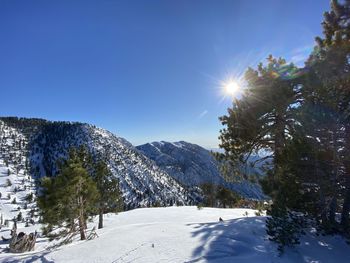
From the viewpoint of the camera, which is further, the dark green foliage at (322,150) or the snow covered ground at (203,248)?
the dark green foliage at (322,150)

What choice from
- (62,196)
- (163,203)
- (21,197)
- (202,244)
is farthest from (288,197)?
(21,197)

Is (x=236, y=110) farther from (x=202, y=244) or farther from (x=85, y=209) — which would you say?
(x=85, y=209)

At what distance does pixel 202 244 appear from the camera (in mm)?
10219

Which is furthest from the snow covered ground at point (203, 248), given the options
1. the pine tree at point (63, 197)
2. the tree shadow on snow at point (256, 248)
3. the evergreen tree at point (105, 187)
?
the evergreen tree at point (105, 187)

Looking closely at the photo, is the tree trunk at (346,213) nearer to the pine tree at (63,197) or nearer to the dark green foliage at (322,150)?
the dark green foliage at (322,150)

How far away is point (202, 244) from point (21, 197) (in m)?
205

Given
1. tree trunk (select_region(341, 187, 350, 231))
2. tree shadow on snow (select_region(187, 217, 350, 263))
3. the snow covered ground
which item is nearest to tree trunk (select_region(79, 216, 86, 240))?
the snow covered ground

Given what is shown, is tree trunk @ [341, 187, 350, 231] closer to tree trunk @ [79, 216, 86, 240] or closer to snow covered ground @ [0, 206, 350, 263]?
snow covered ground @ [0, 206, 350, 263]


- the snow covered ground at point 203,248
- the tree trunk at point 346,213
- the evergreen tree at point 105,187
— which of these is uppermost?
the evergreen tree at point 105,187

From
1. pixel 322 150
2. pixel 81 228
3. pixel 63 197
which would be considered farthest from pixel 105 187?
pixel 322 150

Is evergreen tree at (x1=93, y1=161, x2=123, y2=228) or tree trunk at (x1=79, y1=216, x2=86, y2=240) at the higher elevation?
evergreen tree at (x1=93, y1=161, x2=123, y2=228)

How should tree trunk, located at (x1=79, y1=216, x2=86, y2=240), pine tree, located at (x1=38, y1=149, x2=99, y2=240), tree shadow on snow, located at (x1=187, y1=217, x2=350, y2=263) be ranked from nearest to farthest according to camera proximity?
tree shadow on snow, located at (x1=187, y1=217, x2=350, y2=263), pine tree, located at (x1=38, y1=149, x2=99, y2=240), tree trunk, located at (x1=79, y1=216, x2=86, y2=240)

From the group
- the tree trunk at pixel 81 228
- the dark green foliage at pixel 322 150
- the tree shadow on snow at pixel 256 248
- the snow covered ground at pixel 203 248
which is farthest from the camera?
the tree trunk at pixel 81 228

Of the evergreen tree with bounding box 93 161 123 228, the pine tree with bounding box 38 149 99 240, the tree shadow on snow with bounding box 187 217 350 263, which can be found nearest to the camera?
the tree shadow on snow with bounding box 187 217 350 263
